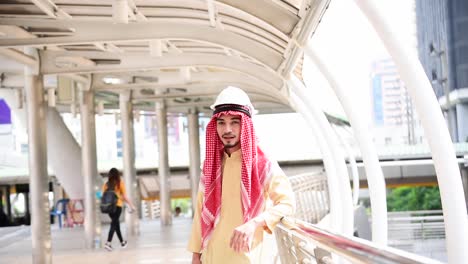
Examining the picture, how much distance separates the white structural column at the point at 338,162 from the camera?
11.0 m

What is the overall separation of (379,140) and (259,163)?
29985 millimetres

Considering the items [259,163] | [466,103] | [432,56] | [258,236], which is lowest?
[258,236]

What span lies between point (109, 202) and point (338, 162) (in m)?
4.32

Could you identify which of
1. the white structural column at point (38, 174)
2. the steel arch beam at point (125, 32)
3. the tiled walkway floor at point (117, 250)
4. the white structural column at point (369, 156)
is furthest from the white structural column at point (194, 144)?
the white structural column at point (369, 156)

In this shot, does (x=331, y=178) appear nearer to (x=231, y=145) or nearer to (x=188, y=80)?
(x=188, y=80)

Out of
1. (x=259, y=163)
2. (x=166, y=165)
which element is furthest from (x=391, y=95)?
(x=259, y=163)

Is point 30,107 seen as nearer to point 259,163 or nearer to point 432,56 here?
point 432,56

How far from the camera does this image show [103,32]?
11.2m

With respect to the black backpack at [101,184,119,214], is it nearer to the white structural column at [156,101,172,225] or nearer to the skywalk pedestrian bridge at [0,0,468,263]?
the skywalk pedestrian bridge at [0,0,468,263]

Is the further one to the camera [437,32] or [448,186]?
[437,32]

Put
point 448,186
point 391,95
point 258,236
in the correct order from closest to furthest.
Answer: point 258,236 → point 448,186 → point 391,95

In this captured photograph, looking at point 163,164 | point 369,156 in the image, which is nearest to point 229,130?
point 369,156

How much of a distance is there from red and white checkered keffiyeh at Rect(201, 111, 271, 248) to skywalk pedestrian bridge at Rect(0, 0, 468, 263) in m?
0.25

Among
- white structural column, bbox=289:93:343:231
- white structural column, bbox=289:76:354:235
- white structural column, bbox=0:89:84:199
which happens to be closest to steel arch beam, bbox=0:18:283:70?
white structural column, bbox=289:76:354:235
